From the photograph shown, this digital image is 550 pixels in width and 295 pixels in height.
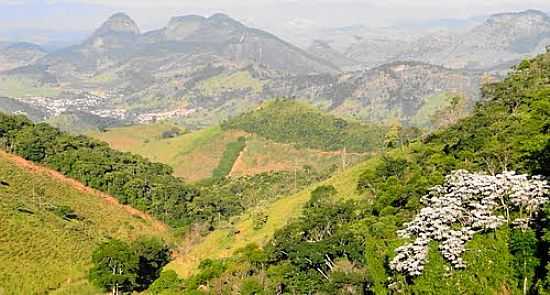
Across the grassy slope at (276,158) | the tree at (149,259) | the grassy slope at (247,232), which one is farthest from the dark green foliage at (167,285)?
the grassy slope at (276,158)

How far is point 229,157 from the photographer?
14988cm

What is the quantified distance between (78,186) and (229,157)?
2724 inches

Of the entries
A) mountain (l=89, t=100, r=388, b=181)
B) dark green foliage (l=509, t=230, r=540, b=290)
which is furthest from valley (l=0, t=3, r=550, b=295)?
mountain (l=89, t=100, r=388, b=181)

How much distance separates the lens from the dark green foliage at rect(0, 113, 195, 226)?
83875mm

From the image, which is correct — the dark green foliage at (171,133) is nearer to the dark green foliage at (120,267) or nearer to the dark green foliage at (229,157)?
the dark green foliage at (229,157)

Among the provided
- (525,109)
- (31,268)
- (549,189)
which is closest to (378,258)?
(549,189)

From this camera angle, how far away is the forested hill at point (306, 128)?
476 feet

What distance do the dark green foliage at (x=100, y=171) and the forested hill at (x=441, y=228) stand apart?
26.7m

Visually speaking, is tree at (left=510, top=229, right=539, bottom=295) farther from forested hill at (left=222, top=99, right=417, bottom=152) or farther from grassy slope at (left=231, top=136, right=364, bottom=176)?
forested hill at (left=222, top=99, right=417, bottom=152)

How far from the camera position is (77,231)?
66.8m

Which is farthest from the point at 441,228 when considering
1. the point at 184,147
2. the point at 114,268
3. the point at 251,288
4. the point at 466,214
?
the point at 184,147

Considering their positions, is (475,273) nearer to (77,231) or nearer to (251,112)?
(77,231)

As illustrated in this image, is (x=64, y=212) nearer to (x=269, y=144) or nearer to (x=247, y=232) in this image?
(x=247, y=232)

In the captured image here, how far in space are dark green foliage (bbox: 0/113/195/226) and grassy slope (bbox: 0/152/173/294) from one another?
1.83 meters
